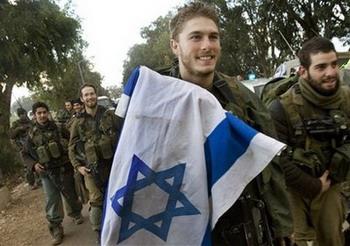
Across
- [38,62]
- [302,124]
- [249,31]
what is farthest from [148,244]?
[249,31]

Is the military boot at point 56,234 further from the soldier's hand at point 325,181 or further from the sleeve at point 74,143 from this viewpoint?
the soldier's hand at point 325,181

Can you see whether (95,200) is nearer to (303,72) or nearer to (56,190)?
(56,190)

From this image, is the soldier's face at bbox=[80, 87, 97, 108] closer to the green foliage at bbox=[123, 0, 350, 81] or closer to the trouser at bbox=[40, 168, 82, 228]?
the trouser at bbox=[40, 168, 82, 228]

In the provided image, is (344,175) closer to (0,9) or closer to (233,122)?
(233,122)

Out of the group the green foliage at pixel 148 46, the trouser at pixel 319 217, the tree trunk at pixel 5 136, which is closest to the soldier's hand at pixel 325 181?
the trouser at pixel 319 217

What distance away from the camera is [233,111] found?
2111 millimetres

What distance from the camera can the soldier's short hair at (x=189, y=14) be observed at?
213cm

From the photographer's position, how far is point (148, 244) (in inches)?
71.2

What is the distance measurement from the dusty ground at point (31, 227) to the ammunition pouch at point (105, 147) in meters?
1.29

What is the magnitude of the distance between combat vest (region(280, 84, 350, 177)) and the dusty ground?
3.59 meters

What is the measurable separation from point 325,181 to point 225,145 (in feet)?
4.88

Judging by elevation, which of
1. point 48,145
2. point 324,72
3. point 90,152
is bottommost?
point 90,152

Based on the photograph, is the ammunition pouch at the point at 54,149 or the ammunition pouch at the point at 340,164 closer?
the ammunition pouch at the point at 340,164

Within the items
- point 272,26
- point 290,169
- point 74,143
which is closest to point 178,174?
point 290,169
